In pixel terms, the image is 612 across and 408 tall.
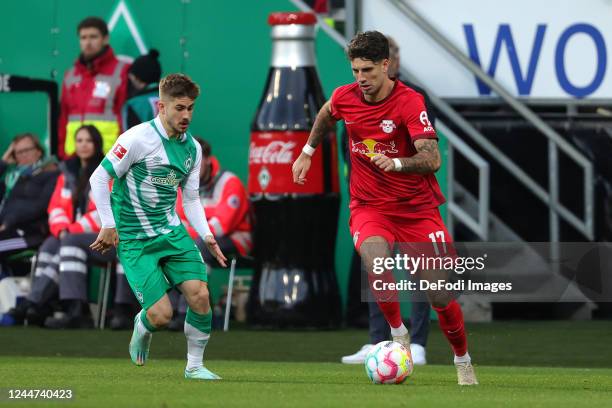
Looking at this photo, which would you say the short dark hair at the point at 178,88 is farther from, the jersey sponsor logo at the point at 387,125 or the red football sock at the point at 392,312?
the red football sock at the point at 392,312

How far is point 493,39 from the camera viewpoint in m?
15.7

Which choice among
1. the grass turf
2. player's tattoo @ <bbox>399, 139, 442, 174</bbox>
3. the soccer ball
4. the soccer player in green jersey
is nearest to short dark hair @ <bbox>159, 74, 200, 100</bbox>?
the soccer player in green jersey

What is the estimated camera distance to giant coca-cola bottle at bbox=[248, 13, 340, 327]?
14625 mm

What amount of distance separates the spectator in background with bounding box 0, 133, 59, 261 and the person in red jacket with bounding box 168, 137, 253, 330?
1606 millimetres

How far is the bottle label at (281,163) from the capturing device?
14625 millimetres

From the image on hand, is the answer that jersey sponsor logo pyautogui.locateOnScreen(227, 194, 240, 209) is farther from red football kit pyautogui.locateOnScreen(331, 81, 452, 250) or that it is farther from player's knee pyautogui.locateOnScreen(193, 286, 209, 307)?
player's knee pyautogui.locateOnScreen(193, 286, 209, 307)

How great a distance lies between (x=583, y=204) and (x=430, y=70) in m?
2.05

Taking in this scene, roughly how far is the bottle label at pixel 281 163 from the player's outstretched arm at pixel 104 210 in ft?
16.4

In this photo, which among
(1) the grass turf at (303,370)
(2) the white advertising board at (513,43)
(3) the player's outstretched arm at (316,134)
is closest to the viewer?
(1) the grass turf at (303,370)

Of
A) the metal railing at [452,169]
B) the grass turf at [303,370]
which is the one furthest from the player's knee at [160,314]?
the metal railing at [452,169]

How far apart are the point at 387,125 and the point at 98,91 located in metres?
6.67

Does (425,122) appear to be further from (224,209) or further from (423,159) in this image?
(224,209)

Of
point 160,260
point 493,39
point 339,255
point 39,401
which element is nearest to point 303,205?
point 339,255

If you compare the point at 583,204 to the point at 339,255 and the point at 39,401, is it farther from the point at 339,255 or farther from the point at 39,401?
the point at 39,401
